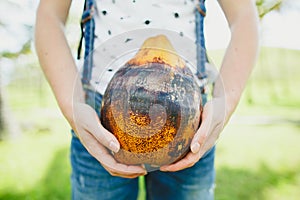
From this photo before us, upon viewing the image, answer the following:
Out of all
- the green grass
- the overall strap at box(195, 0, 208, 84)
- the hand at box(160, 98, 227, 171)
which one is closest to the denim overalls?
the overall strap at box(195, 0, 208, 84)

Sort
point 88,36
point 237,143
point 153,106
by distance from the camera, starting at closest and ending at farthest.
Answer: point 153,106 < point 88,36 < point 237,143

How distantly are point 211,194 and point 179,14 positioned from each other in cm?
37

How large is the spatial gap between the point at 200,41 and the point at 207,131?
22 centimetres

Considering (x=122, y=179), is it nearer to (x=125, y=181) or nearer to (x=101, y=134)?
(x=125, y=181)

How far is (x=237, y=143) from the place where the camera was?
95.1 inches

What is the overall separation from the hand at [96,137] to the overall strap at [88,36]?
0.09 m

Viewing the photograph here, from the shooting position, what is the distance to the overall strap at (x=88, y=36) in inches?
26.0

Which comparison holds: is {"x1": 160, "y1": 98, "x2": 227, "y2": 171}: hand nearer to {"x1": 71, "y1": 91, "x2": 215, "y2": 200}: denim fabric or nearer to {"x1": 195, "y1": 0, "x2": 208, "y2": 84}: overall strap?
{"x1": 195, "y1": 0, "x2": 208, "y2": 84}: overall strap

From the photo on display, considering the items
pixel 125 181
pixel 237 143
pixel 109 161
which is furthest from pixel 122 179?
pixel 237 143

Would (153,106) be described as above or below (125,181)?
A: above

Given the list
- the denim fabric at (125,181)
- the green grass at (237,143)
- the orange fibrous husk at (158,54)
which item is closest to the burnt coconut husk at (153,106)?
the orange fibrous husk at (158,54)

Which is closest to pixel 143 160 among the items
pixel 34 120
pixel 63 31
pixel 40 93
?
pixel 63 31

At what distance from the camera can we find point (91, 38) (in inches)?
27.1

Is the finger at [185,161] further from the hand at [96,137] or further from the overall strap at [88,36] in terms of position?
the overall strap at [88,36]
